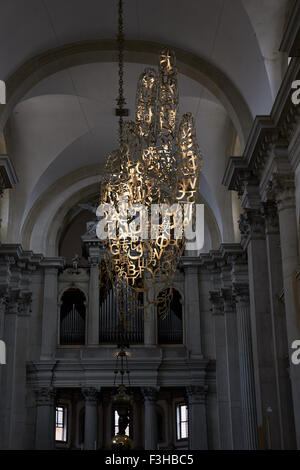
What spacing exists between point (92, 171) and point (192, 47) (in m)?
7.36

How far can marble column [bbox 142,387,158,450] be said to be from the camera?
18.3m

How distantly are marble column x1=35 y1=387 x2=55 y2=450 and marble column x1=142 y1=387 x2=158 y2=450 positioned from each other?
2512 mm

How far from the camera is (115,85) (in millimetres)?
16078

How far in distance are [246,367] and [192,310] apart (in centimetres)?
401

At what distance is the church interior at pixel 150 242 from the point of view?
11422 millimetres

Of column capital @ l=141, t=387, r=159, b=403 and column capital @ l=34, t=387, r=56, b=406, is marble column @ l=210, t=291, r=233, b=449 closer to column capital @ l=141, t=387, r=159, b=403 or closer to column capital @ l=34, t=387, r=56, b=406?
column capital @ l=141, t=387, r=159, b=403

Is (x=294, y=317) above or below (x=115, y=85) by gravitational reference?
below

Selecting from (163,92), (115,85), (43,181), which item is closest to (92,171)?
(43,181)

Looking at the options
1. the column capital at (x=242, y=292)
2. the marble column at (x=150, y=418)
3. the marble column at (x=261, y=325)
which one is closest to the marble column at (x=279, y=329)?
the marble column at (x=261, y=325)

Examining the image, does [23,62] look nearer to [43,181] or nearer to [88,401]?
[43,181]

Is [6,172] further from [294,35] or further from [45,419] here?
[45,419]

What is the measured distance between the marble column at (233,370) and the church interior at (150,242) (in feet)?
0.12

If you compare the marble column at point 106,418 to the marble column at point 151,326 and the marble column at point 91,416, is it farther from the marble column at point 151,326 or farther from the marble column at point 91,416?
the marble column at point 151,326
